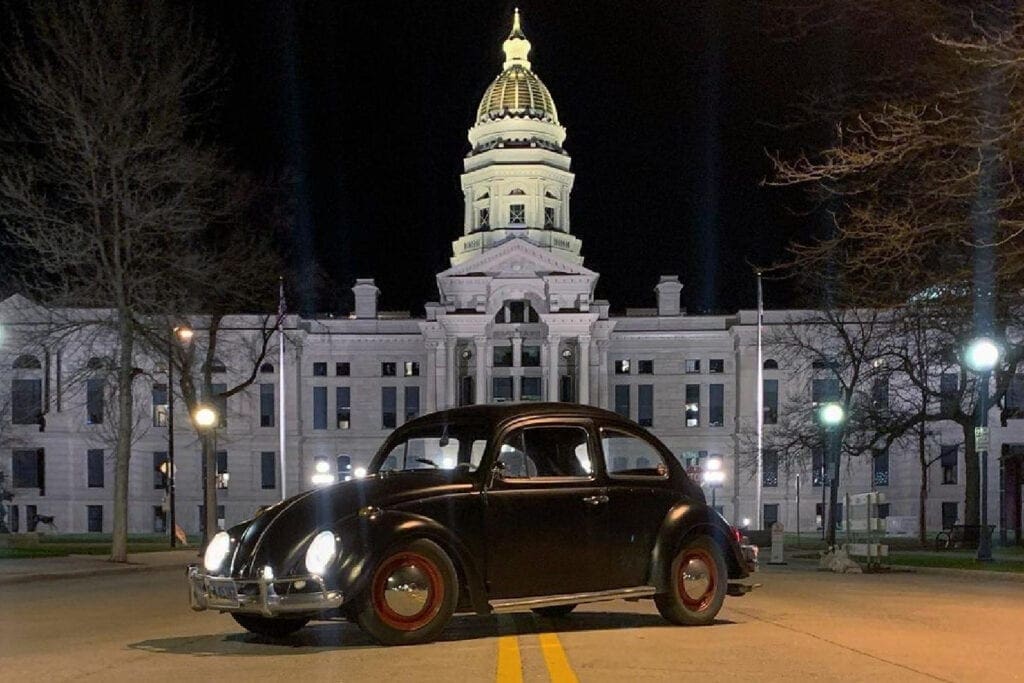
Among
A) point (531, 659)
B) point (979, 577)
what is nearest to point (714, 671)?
point (531, 659)

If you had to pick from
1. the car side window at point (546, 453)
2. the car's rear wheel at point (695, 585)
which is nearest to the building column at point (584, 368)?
the car's rear wheel at point (695, 585)

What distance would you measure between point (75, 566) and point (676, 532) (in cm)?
2070

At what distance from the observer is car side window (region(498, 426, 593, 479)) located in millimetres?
Answer: 9133

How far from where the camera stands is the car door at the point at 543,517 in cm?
881

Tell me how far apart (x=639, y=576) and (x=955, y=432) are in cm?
7801

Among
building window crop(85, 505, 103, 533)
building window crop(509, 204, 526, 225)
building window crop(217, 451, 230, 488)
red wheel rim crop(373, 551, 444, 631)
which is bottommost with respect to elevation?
building window crop(85, 505, 103, 533)

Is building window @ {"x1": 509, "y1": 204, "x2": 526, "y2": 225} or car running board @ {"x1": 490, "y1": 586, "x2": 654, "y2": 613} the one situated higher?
building window @ {"x1": 509, "y1": 204, "x2": 526, "y2": 225}

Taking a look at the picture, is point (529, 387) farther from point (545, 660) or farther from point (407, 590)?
point (545, 660)

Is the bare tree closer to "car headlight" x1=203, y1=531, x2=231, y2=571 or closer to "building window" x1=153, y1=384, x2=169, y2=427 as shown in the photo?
"car headlight" x1=203, y1=531, x2=231, y2=571

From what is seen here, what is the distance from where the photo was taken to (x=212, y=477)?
136ft

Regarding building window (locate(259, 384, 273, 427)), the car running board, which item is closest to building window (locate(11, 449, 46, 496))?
building window (locate(259, 384, 273, 427))

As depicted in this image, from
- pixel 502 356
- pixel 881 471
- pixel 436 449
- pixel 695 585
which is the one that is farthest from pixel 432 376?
pixel 436 449

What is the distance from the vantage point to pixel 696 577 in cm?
988

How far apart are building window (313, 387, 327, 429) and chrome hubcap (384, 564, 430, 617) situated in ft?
265
